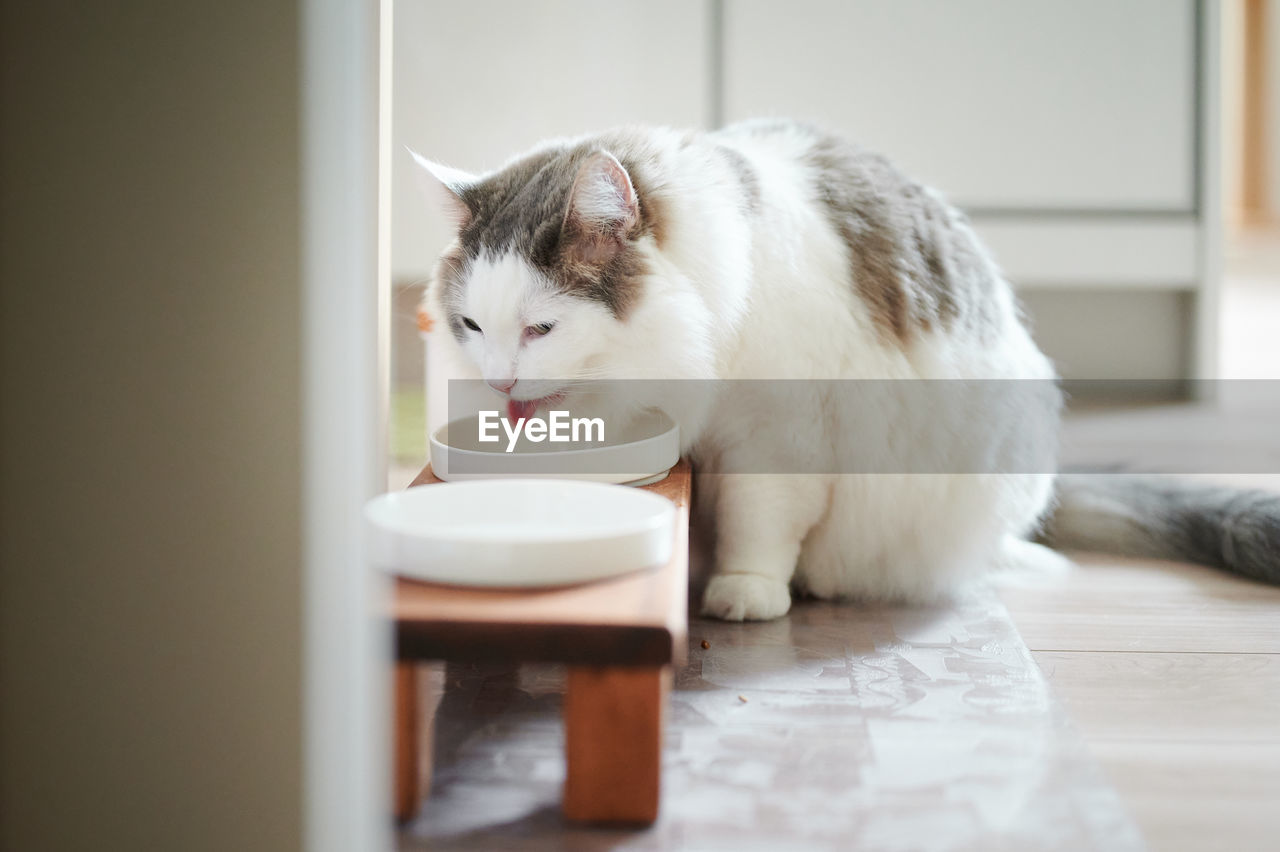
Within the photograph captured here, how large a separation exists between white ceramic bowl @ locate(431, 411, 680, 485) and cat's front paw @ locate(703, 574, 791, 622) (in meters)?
0.19

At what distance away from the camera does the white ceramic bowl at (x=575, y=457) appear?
1.16 m

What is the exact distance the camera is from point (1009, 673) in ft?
3.89

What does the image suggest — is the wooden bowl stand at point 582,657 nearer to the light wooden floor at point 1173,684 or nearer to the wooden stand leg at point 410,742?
the wooden stand leg at point 410,742

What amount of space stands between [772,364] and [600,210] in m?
0.30

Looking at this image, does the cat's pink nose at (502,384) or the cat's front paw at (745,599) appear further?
the cat's front paw at (745,599)

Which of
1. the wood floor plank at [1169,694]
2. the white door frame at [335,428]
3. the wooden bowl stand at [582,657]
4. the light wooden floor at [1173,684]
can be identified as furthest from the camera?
the wood floor plank at [1169,694]

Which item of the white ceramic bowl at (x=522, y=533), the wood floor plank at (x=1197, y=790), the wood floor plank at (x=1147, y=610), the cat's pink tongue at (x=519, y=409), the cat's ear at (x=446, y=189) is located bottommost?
the wood floor plank at (x=1197, y=790)

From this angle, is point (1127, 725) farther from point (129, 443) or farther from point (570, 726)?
point (129, 443)

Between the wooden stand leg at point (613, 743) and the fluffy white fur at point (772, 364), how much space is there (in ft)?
1.58

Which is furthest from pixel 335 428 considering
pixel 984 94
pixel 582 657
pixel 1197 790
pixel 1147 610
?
pixel 984 94

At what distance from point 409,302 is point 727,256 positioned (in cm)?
157

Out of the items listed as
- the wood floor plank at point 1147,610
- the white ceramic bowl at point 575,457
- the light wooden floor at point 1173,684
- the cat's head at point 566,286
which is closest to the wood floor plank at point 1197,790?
the light wooden floor at point 1173,684

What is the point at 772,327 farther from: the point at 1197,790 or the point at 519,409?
the point at 1197,790

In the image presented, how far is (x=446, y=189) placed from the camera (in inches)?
51.2
